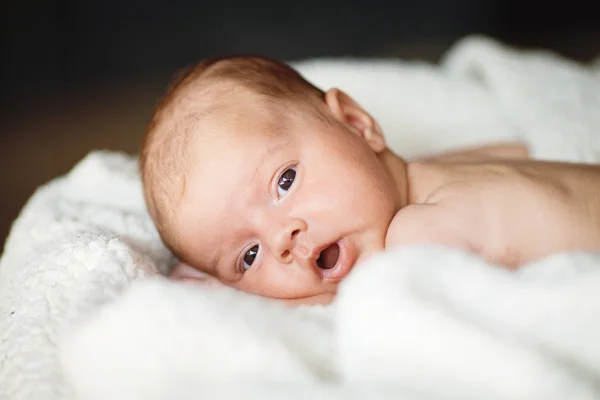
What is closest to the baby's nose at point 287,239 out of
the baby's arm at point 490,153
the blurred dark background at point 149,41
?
the baby's arm at point 490,153

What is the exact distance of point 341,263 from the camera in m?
0.80

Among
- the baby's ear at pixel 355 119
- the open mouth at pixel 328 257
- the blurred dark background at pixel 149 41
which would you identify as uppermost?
the baby's ear at pixel 355 119

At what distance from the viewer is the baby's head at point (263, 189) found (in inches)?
31.6

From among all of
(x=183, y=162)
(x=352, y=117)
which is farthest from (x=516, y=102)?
(x=183, y=162)

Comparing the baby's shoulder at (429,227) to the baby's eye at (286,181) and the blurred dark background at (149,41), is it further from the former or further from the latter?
the blurred dark background at (149,41)

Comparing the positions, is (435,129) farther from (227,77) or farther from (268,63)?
(227,77)

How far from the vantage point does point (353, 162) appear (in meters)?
0.84

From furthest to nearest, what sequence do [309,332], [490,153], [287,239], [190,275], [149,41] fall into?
[149,41]
[490,153]
[190,275]
[287,239]
[309,332]

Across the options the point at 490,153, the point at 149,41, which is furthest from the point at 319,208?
the point at 149,41

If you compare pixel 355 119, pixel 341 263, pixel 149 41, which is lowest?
pixel 149 41

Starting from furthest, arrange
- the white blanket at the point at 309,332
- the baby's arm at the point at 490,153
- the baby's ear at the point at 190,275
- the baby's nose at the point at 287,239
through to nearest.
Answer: the baby's arm at the point at 490,153 → the baby's ear at the point at 190,275 → the baby's nose at the point at 287,239 → the white blanket at the point at 309,332

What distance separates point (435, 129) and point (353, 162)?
583mm

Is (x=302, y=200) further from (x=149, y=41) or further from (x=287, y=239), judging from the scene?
(x=149, y=41)

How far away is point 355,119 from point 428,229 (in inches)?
10.1
